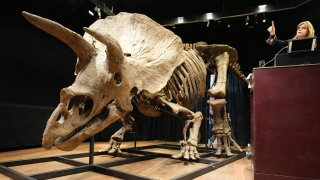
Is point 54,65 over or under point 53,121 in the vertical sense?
over

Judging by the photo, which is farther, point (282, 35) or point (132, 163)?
point (282, 35)

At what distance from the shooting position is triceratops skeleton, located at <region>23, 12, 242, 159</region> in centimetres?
239

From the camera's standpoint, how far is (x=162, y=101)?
3857mm

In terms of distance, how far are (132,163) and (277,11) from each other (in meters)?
4.23

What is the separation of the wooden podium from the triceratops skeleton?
51.8 inches

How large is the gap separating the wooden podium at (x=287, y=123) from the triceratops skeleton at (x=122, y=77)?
4.32 feet

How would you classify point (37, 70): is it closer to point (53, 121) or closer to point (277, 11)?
point (53, 121)

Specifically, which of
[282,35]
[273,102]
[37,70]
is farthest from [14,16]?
[282,35]

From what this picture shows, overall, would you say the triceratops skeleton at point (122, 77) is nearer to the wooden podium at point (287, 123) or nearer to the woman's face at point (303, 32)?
the wooden podium at point (287, 123)

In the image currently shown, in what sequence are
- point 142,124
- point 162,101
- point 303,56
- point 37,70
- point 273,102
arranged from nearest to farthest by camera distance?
1. point 273,102
2. point 303,56
3. point 162,101
4. point 37,70
5. point 142,124

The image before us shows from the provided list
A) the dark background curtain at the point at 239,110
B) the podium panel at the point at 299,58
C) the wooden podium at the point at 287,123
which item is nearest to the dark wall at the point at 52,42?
the dark background curtain at the point at 239,110

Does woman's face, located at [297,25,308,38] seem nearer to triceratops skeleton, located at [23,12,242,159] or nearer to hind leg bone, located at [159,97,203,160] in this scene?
triceratops skeleton, located at [23,12,242,159]

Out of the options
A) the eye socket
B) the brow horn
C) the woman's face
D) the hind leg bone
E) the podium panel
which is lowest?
the hind leg bone

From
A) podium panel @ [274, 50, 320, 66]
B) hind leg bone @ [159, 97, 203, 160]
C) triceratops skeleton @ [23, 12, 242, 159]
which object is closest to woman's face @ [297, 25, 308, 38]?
podium panel @ [274, 50, 320, 66]
